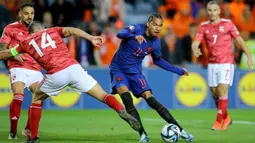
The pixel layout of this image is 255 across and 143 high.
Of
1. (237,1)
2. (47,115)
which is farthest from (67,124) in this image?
(237,1)

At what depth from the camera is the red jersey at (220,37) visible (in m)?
14.5

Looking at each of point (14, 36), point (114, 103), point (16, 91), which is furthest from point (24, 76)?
point (114, 103)

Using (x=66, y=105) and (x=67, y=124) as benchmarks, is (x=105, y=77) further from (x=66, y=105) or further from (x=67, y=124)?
(x=67, y=124)

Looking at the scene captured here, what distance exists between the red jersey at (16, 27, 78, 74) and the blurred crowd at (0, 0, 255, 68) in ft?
30.3

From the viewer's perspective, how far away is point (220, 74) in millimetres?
14500

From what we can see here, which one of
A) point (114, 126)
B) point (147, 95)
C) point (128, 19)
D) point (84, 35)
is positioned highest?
point (84, 35)

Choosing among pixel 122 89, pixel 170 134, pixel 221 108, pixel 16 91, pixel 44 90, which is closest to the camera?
pixel 44 90

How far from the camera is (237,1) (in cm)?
2427

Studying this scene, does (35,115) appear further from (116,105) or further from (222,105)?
(222,105)

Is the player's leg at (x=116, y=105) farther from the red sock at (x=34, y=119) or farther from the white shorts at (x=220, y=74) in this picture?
the white shorts at (x=220, y=74)

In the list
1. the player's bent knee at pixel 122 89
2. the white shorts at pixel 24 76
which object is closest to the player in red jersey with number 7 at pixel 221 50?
the player's bent knee at pixel 122 89

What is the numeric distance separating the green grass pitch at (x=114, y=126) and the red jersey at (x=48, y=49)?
1.39 meters

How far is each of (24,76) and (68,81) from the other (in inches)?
74.9

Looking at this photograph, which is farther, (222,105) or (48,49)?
(222,105)
